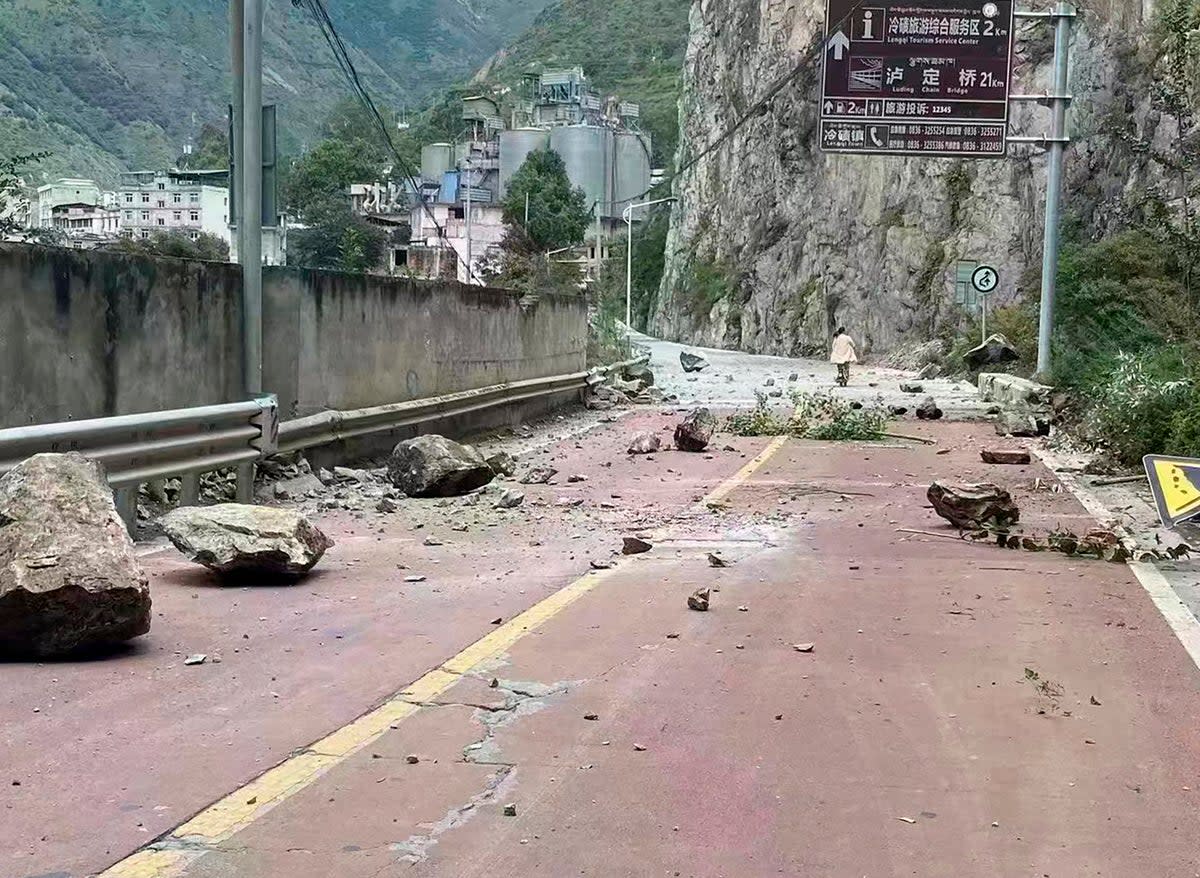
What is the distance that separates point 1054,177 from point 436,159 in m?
97.0

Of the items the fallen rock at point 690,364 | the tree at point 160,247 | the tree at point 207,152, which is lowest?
the fallen rock at point 690,364

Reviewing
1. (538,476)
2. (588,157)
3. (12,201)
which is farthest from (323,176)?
(538,476)

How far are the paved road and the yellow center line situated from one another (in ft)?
0.05

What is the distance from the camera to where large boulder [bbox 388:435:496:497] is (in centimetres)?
1112

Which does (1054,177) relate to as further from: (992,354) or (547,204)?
(547,204)

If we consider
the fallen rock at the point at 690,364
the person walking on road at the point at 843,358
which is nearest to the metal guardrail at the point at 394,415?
the person walking on road at the point at 843,358

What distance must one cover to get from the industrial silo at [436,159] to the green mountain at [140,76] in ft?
17.2

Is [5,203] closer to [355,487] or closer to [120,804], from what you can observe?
[355,487]

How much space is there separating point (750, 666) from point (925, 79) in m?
20.2

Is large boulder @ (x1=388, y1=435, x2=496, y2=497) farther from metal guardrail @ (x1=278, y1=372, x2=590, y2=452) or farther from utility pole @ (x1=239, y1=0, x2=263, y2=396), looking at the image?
utility pole @ (x1=239, y1=0, x2=263, y2=396)

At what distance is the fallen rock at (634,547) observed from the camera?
870 centimetres

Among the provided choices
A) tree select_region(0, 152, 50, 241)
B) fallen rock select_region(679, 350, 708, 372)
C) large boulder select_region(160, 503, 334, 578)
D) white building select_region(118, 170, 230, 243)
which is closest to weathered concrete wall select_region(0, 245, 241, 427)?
large boulder select_region(160, 503, 334, 578)

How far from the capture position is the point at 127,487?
8.37 metres

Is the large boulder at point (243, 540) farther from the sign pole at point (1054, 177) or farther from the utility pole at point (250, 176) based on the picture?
the sign pole at point (1054, 177)
